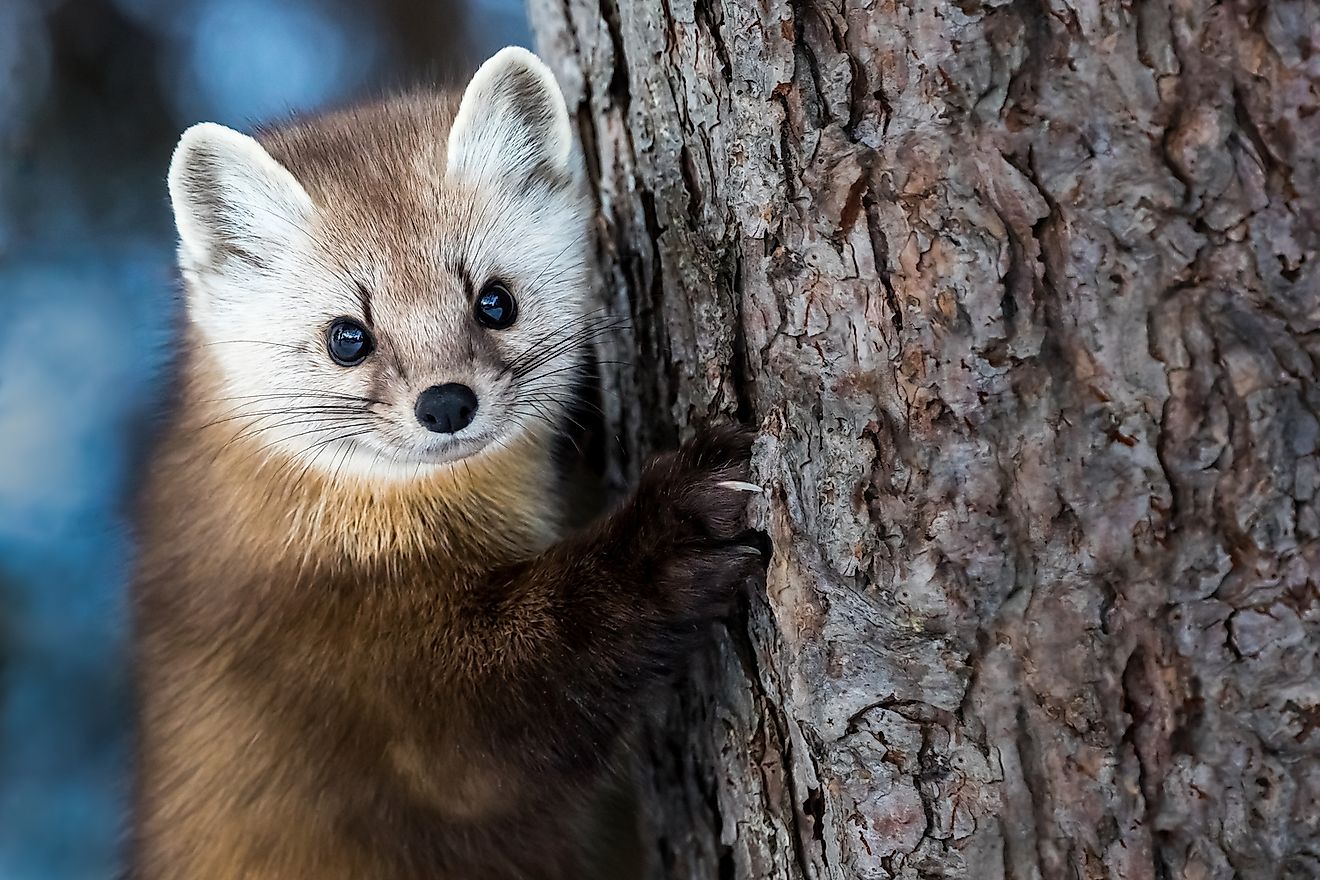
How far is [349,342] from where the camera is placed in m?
1.55

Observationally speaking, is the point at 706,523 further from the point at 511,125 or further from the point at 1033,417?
the point at 511,125

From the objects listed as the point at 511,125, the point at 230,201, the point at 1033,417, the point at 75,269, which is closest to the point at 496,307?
the point at 511,125

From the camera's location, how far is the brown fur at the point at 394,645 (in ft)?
4.74

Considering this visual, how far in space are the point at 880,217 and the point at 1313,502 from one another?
467 millimetres

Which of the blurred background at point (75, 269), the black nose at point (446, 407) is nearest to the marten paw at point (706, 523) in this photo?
the black nose at point (446, 407)

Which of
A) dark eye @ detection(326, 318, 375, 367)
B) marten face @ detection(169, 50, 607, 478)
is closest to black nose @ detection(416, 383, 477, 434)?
marten face @ detection(169, 50, 607, 478)

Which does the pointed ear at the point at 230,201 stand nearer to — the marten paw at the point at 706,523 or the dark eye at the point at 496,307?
the dark eye at the point at 496,307

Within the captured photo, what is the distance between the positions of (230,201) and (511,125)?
41cm

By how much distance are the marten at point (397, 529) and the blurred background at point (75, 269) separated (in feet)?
3.32

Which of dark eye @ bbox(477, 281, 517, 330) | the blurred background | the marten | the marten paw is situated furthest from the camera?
the blurred background

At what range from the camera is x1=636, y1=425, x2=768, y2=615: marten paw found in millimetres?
1361

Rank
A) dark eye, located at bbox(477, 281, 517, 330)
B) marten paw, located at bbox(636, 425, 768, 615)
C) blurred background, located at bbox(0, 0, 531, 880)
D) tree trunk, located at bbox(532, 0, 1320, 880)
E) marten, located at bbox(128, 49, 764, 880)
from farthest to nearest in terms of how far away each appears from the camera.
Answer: blurred background, located at bbox(0, 0, 531, 880)
dark eye, located at bbox(477, 281, 517, 330)
marten, located at bbox(128, 49, 764, 880)
marten paw, located at bbox(636, 425, 768, 615)
tree trunk, located at bbox(532, 0, 1320, 880)

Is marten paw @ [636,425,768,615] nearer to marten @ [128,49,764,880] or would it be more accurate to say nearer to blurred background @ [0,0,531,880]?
marten @ [128,49,764,880]

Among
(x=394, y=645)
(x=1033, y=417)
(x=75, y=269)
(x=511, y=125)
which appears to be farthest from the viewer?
(x=75, y=269)
